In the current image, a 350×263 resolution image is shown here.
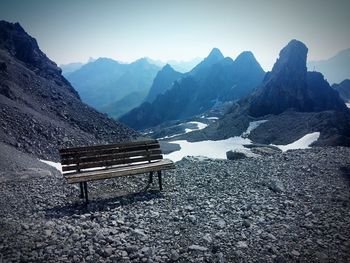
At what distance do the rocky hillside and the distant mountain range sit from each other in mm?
58657

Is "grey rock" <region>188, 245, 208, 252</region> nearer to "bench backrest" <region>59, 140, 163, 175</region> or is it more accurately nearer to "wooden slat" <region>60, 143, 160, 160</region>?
"bench backrest" <region>59, 140, 163, 175</region>

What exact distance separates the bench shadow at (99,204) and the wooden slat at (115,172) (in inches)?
37.5

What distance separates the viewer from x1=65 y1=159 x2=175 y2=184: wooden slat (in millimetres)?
9688

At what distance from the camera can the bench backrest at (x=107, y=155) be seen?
1041cm

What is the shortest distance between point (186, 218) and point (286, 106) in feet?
474

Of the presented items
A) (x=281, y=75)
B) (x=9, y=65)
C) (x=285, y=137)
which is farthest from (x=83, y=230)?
(x=281, y=75)

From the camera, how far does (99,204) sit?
32.8 feet

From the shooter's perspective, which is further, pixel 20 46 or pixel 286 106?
pixel 286 106

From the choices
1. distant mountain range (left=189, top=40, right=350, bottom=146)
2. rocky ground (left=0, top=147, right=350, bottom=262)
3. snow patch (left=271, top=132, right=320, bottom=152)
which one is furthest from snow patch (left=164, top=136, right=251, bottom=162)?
rocky ground (left=0, top=147, right=350, bottom=262)

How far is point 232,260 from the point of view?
681 centimetres

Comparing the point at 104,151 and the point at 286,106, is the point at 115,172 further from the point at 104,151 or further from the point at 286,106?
the point at 286,106

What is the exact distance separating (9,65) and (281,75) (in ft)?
429

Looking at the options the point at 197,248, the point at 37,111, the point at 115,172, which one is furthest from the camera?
the point at 37,111

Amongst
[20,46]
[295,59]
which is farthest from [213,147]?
[295,59]
